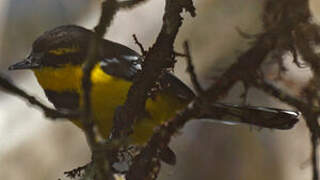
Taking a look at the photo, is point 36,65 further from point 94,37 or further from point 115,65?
point 94,37

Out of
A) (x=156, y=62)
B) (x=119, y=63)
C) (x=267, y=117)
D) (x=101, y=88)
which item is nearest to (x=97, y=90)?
(x=101, y=88)

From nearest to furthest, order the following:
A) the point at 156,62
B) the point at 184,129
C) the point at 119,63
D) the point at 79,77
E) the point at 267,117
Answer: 1. the point at 156,62
2. the point at 267,117
3. the point at 79,77
4. the point at 119,63
5. the point at 184,129

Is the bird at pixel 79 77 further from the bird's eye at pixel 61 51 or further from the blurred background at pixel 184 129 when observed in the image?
the blurred background at pixel 184 129


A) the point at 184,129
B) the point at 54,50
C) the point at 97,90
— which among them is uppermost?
the point at 54,50

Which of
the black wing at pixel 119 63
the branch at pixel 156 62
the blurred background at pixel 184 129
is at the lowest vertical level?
the blurred background at pixel 184 129

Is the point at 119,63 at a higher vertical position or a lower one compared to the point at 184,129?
higher

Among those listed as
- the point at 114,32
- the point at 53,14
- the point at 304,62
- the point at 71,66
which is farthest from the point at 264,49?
the point at 53,14

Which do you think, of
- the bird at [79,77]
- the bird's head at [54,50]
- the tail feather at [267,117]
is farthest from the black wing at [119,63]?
the tail feather at [267,117]

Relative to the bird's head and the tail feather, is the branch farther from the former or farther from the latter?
the bird's head

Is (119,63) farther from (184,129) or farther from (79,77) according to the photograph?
(184,129)
